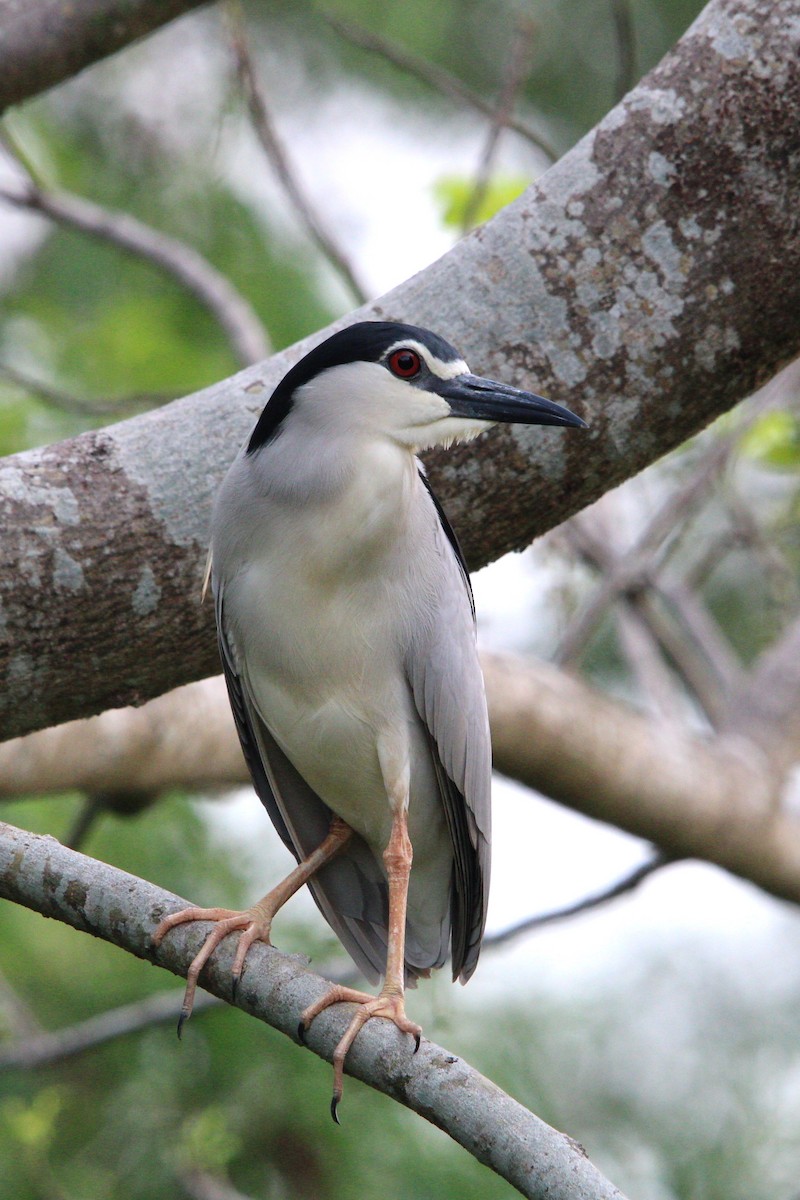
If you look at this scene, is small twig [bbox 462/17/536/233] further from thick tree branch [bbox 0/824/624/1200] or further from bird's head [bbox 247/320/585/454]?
thick tree branch [bbox 0/824/624/1200]

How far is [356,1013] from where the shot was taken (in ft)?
8.20

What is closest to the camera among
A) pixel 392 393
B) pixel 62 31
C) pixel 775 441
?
pixel 392 393

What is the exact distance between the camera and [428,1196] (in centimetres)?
432

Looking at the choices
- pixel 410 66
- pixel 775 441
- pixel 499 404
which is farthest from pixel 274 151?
pixel 499 404

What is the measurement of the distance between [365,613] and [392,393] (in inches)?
18.1

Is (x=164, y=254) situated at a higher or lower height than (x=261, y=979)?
higher

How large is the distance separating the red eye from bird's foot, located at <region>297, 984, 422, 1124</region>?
1.16 metres

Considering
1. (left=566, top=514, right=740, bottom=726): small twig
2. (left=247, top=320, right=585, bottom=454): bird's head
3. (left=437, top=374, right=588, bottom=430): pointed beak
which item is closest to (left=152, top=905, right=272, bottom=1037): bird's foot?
(left=247, top=320, right=585, bottom=454): bird's head

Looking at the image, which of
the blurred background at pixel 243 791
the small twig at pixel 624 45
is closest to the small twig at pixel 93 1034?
the blurred background at pixel 243 791

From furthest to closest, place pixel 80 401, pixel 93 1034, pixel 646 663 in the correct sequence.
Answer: pixel 646 663
pixel 80 401
pixel 93 1034

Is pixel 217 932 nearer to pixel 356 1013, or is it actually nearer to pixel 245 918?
pixel 245 918

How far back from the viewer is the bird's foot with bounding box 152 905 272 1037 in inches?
96.3

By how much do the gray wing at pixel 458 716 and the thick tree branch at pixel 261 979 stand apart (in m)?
0.69

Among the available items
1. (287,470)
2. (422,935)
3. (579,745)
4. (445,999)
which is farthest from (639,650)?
(287,470)
